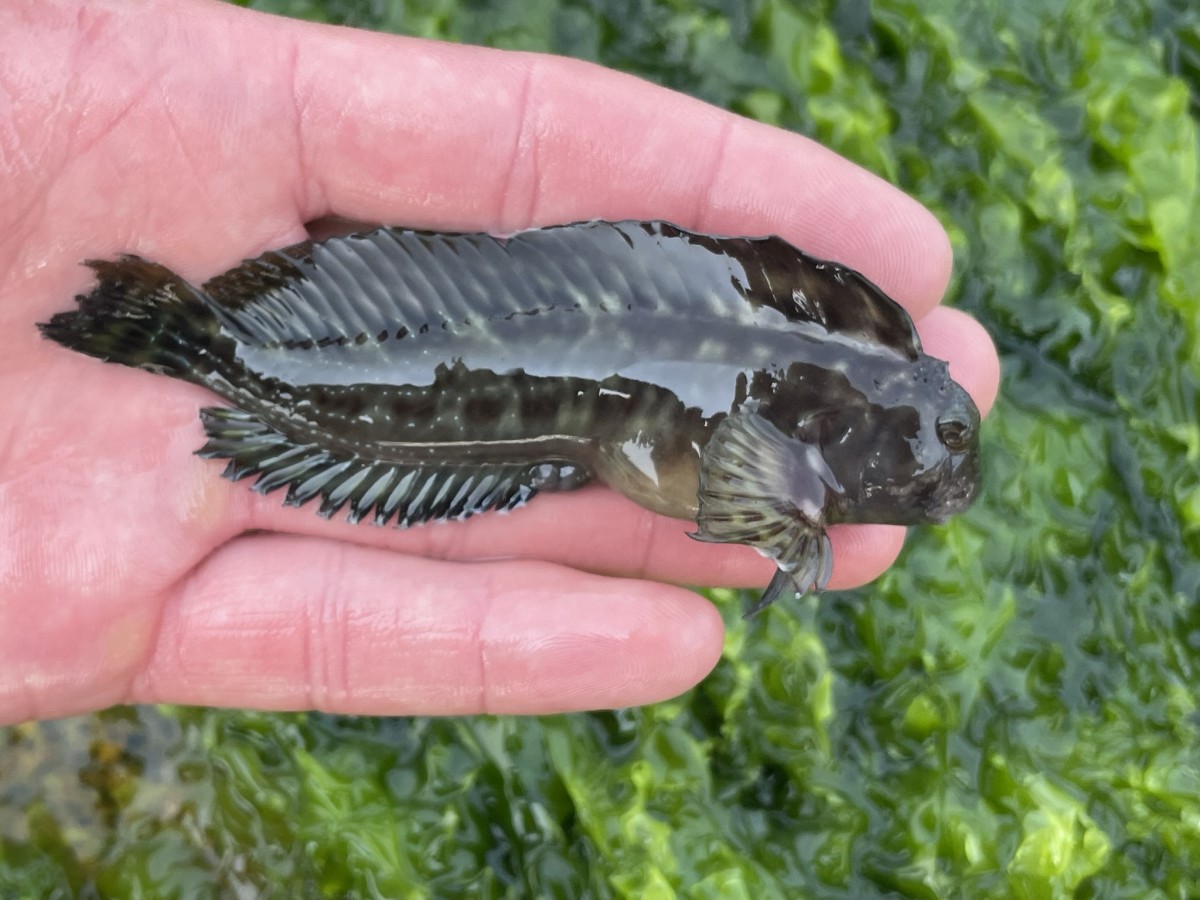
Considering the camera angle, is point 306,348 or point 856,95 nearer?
point 306,348

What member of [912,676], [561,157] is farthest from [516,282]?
[912,676]

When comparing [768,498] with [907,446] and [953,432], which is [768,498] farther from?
[953,432]

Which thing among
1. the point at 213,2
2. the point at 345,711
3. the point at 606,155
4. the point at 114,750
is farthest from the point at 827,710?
the point at 213,2

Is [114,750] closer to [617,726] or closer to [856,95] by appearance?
[617,726]

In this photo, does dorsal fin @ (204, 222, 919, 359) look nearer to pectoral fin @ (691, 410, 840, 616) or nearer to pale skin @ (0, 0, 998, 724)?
pale skin @ (0, 0, 998, 724)

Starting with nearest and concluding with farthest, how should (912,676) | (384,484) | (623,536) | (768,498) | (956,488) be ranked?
(768,498) < (956,488) < (384,484) < (623,536) < (912,676)

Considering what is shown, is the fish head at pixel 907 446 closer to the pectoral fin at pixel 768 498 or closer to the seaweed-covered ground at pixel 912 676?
the pectoral fin at pixel 768 498

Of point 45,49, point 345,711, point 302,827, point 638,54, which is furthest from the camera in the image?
point 638,54

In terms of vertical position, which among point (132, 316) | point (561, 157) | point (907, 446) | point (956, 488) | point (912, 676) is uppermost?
point (561, 157)
